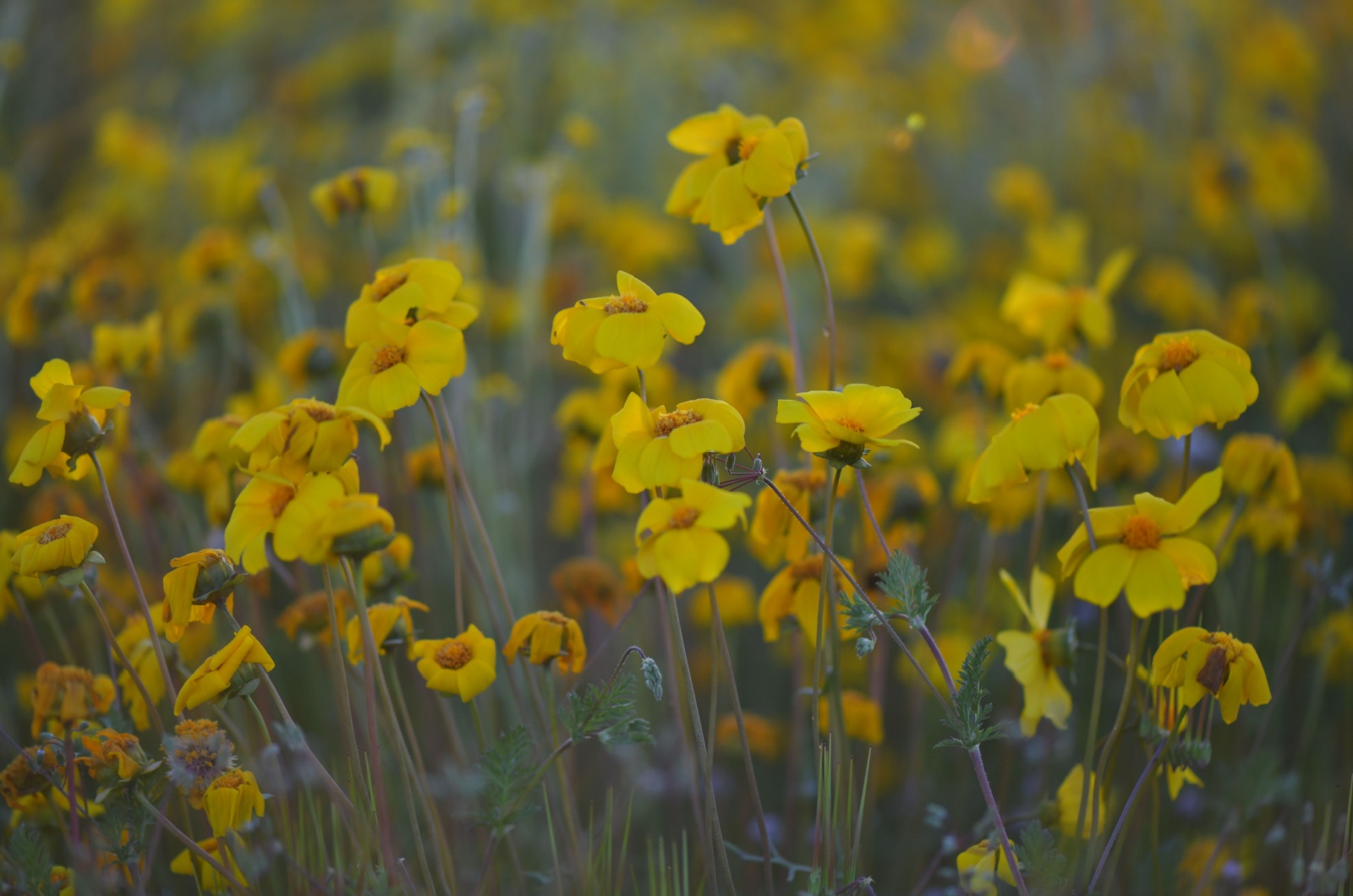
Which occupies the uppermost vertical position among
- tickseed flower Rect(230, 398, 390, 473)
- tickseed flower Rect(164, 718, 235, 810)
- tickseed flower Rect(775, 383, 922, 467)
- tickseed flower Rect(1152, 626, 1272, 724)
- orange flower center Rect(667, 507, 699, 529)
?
tickseed flower Rect(230, 398, 390, 473)

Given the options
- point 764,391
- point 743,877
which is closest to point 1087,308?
point 764,391

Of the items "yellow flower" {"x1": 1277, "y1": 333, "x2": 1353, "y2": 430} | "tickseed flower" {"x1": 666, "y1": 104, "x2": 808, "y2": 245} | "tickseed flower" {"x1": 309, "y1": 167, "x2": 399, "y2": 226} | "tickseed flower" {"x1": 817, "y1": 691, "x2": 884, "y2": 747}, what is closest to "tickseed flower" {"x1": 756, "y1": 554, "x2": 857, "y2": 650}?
"tickseed flower" {"x1": 817, "y1": 691, "x2": 884, "y2": 747}

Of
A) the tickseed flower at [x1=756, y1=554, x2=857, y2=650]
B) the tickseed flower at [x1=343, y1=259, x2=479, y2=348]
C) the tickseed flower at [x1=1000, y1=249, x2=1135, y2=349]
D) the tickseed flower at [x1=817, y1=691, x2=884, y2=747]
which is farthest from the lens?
the tickseed flower at [x1=1000, y1=249, x2=1135, y2=349]

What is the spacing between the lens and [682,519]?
892 mm

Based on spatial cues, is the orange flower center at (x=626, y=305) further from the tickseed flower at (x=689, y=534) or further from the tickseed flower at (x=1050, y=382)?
the tickseed flower at (x=1050, y=382)

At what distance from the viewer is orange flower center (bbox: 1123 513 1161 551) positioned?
96 cm

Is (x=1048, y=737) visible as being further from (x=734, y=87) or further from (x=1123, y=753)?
(x=734, y=87)

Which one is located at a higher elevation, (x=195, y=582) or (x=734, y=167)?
(x=734, y=167)

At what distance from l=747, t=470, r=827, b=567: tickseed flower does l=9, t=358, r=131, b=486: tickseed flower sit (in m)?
0.73

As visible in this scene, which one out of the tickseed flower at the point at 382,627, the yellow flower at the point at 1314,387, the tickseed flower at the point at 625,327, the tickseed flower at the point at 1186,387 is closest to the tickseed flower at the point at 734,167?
the tickseed flower at the point at 625,327

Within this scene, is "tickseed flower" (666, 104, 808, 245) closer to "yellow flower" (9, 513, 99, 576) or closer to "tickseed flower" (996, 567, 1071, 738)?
"tickseed flower" (996, 567, 1071, 738)

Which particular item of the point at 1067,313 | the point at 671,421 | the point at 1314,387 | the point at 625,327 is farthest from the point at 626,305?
the point at 1314,387

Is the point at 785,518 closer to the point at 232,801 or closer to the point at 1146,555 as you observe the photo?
the point at 1146,555

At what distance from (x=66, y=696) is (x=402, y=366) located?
477 mm
